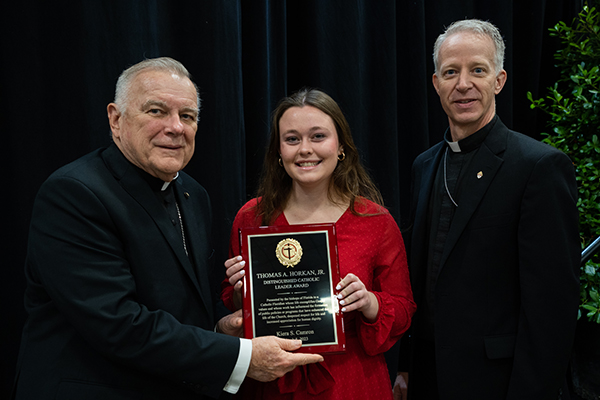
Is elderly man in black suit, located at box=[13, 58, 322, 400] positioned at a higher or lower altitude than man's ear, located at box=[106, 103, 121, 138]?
lower

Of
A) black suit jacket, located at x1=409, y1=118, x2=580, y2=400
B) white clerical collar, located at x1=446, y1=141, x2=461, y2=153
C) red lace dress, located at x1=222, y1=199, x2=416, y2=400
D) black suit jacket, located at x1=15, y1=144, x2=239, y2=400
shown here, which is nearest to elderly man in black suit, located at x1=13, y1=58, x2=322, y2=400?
black suit jacket, located at x1=15, y1=144, x2=239, y2=400

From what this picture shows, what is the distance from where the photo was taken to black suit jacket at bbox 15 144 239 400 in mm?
1398

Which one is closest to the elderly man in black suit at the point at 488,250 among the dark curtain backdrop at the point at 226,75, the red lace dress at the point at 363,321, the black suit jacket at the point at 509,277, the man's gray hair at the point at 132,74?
the black suit jacket at the point at 509,277

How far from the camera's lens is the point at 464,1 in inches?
130

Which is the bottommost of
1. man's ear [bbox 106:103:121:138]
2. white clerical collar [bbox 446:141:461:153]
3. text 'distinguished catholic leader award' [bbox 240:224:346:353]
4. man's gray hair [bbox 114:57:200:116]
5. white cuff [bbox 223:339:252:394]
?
white cuff [bbox 223:339:252:394]

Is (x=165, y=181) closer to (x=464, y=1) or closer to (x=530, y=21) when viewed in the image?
(x=464, y=1)

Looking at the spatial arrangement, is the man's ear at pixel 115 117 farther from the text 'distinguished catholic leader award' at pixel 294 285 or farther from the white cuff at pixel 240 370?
the white cuff at pixel 240 370

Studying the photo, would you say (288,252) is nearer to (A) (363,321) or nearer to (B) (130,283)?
(A) (363,321)

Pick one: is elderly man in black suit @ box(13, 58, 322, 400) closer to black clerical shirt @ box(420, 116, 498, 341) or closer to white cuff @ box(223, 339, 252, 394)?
white cuff @ box(223, 339, 252, 394)

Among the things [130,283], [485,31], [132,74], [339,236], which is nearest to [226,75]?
[132,74]

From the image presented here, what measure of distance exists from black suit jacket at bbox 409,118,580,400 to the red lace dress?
0.60 ft

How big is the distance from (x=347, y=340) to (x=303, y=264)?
35 centimetres

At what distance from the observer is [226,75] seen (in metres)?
2.45

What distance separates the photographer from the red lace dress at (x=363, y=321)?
1.69m
